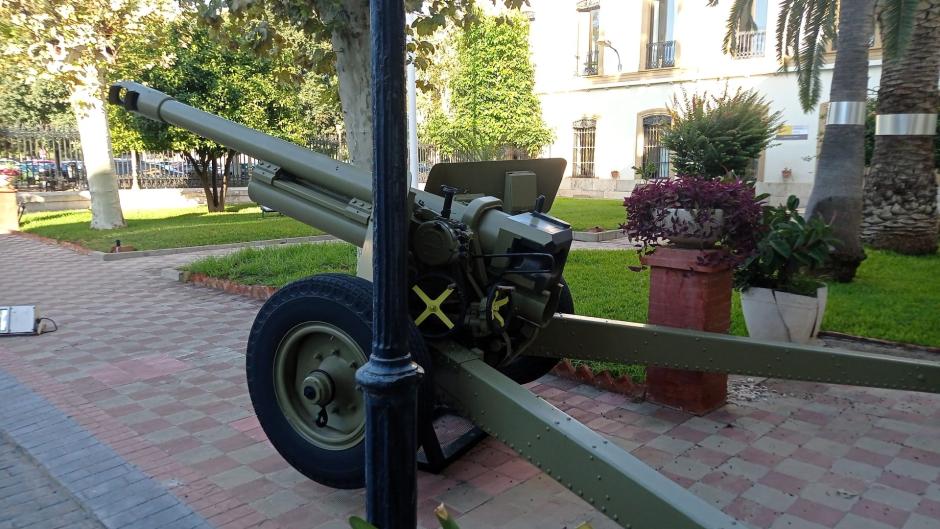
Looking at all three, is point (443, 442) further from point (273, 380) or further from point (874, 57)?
point (874, 57)

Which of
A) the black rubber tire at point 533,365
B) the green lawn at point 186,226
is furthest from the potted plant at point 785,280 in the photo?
the green lawn at point 186,226

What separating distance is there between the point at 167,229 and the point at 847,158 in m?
12.8

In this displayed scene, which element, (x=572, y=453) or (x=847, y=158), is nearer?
(x=572, y=453)

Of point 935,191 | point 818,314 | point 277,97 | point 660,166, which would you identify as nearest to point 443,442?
point 818,314

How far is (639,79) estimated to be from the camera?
2550cm

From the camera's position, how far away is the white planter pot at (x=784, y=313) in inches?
199

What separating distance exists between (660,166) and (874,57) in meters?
7.53

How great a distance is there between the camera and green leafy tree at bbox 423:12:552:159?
89.5ft

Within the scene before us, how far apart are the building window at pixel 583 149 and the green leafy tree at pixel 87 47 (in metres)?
16.8

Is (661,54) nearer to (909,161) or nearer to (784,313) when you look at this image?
(909,161)

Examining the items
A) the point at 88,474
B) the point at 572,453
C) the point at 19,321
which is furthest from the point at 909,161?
the point at 19,321

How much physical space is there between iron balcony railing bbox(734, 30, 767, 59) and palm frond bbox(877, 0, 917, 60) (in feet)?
53.1

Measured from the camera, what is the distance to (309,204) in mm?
3752

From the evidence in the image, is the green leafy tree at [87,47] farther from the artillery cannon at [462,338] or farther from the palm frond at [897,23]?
the palm frond at [897,23]
